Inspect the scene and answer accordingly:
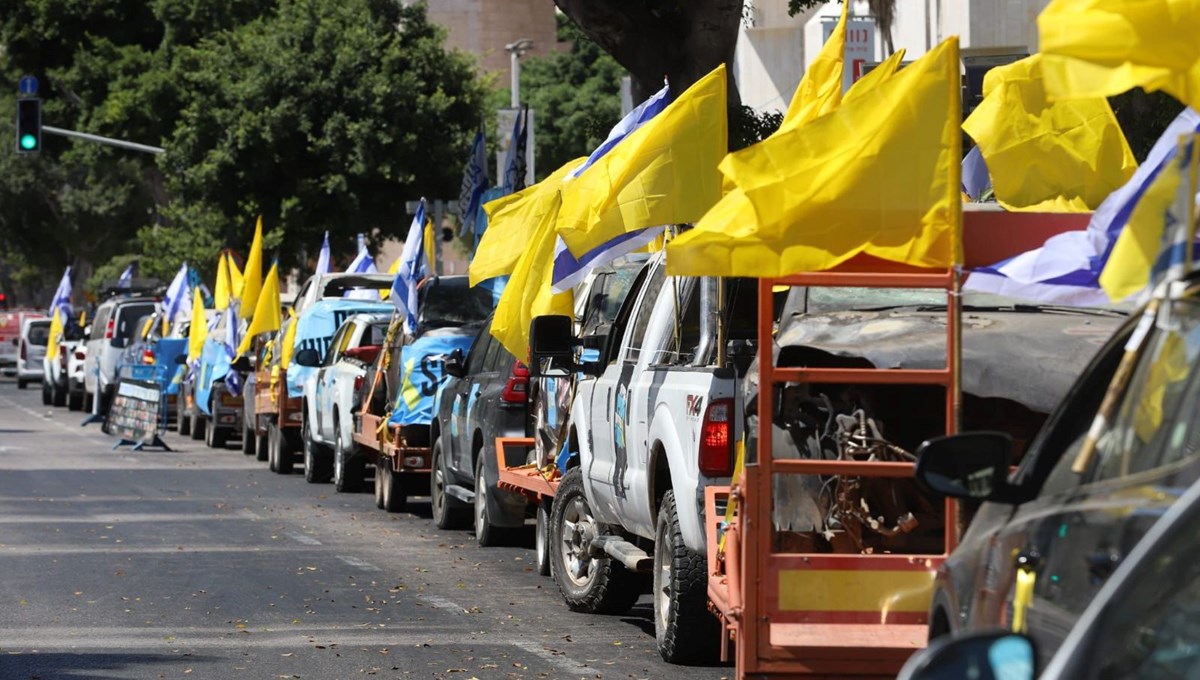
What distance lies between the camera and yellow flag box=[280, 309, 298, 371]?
22734mm

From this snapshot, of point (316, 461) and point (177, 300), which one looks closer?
point (316, 461)

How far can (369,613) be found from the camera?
36.6 feet

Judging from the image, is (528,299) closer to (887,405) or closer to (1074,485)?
(887,405)

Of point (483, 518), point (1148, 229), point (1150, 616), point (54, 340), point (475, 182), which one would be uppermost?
point (475, 182)

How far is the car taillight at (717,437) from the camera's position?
8.62 meters

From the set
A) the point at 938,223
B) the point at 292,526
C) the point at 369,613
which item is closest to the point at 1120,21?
the point at 938,223

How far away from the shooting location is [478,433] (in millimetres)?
14773

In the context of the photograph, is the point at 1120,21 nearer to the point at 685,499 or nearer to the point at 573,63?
the point at 685,499

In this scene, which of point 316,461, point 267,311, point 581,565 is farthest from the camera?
point 267,311

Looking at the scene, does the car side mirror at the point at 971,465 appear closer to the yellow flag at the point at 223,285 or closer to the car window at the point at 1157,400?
the car window at the point at 1157,400

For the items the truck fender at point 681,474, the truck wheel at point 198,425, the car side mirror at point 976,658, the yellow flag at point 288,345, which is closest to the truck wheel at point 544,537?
the truck fender at point 681,474

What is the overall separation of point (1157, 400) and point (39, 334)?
50.2 meters

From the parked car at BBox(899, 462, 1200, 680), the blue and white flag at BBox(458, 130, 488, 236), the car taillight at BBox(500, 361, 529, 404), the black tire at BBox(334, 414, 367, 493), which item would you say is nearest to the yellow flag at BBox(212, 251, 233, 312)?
the blue and white flag at BBox(458, 130, 488, 236)

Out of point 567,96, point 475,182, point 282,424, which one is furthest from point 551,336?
point 567,96
